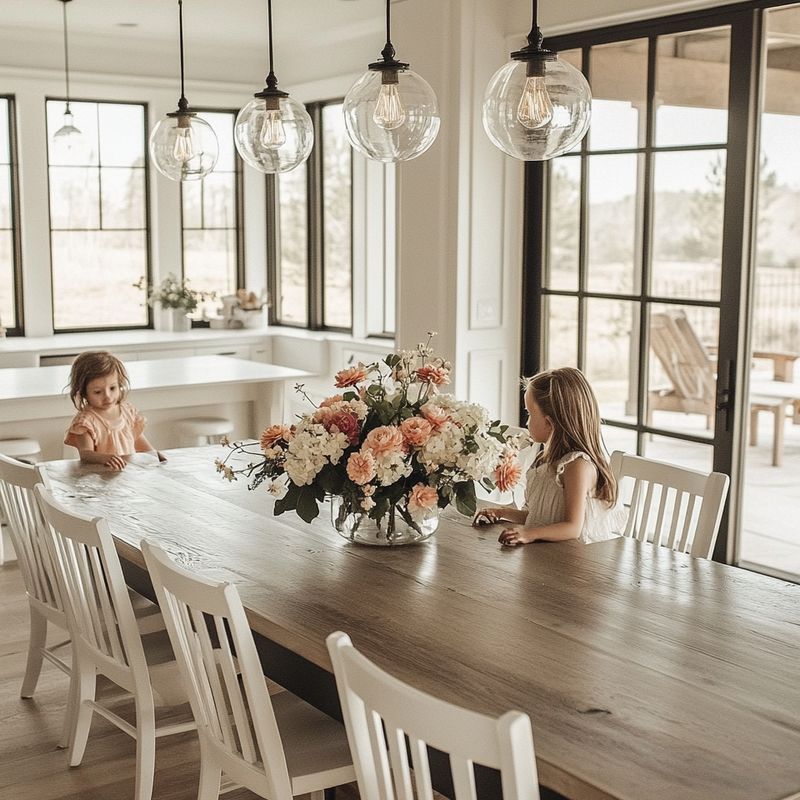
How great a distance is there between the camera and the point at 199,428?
17.6 ft

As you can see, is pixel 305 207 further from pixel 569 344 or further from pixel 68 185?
pixel 569 344

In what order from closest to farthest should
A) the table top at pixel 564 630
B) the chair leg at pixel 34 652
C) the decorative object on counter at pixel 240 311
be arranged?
the table top at pixel 564 630, the chair leg at pixel 34 652, the decorative object on counter at pixel 240 311

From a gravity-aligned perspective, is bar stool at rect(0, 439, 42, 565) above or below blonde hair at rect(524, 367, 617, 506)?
below

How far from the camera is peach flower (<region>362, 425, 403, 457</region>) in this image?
2447 mm

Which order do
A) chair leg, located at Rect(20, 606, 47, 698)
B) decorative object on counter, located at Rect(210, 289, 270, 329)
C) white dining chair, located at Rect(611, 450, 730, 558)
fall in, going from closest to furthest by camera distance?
white dining chair, located at Rect(611, 450, 730, 558) < chair leg, located at Rect(20, 606, 47, 698) < decorative object on counter, located at Rect(210, 289, 270, 329)

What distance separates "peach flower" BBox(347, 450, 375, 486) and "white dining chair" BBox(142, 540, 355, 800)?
486 millimetres

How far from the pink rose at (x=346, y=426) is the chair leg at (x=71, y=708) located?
42.8 inches

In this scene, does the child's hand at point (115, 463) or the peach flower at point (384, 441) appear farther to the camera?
the child's hand at point (115, 463)

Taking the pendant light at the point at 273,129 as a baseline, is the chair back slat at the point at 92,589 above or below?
below

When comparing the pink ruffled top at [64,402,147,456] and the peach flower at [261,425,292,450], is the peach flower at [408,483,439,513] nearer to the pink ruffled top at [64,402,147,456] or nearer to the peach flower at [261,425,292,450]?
the peach flower at [261,425,292,450]

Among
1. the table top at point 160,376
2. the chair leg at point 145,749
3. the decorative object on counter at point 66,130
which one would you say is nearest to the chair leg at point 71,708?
the chair leg at point 145,749

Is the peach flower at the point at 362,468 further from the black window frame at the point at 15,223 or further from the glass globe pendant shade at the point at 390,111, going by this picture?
the black window frame at the point at 15,223

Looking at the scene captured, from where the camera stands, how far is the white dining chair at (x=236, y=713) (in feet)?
6.33

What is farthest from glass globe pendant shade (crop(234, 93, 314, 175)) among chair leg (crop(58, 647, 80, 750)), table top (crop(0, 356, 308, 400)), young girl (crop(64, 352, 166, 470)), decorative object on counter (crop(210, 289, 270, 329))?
decorative object on counter (crop(210, 289, 270, 329))
